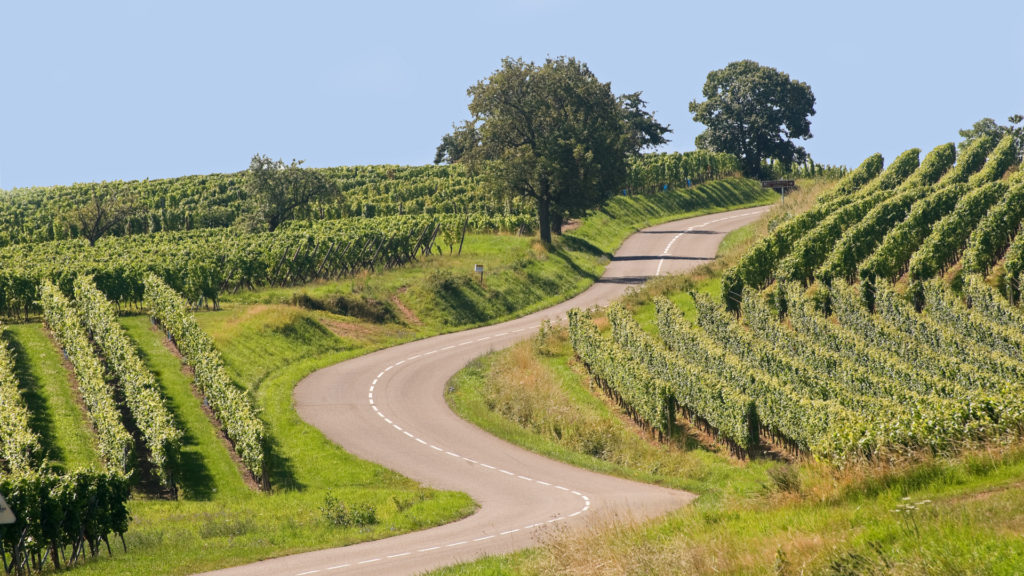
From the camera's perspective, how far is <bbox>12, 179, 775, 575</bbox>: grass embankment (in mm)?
27281

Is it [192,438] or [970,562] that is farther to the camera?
[192,438]

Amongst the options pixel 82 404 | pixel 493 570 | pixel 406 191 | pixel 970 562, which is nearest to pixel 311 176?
pixel 406 191

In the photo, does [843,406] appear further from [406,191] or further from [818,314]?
[406,191]

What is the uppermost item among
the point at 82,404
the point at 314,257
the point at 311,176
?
the point at 311,176

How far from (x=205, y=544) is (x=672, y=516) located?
517 inches

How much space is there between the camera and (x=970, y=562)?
13648 millimetres

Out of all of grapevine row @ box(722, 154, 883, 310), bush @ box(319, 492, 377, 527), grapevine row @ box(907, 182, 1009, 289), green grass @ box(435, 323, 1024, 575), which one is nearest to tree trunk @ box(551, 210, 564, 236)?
grapevine row @ box(722, 154, 883, 310)

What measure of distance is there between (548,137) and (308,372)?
114ft

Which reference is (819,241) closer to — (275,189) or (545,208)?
(545,208)

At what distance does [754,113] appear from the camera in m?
123

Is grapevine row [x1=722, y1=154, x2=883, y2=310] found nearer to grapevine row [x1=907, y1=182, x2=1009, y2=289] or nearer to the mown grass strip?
grapevine row [x1=907, y1=182, x2=1009, y2=289]

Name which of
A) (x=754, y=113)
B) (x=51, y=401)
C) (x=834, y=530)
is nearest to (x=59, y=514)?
(x=834, y=530)

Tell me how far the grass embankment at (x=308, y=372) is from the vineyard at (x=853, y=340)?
512 inches

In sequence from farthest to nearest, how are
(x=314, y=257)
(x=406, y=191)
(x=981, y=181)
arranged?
(x=406, y=191)
(x=981, y=181)
(x=314, y=257)
